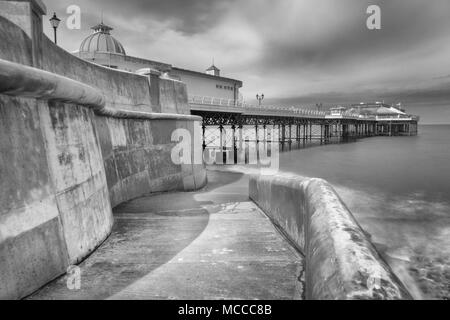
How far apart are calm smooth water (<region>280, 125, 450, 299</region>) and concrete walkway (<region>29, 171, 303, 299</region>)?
4.90 metres

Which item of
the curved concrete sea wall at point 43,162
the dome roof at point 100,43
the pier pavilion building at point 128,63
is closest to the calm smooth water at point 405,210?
the curved concrete sea wall at point 43,162

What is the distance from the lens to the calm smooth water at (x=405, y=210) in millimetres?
8969

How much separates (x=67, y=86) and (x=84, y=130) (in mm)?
1061

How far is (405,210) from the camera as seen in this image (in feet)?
53.3

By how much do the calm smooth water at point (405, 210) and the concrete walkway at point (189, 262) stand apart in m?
4.90

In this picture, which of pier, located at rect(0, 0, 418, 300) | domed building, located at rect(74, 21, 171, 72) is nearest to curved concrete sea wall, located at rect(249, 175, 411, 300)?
pier, located at rect(0, 0, 418, 300)

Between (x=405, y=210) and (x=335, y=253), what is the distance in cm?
1605

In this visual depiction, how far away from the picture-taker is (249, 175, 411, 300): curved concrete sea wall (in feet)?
7.29

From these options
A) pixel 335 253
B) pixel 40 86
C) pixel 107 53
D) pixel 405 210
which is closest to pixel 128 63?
pixel 107 53

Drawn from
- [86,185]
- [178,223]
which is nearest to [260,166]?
[178,223]

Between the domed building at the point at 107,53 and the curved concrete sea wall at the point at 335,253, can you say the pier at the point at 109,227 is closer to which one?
the curved concrete sea wall at the point at 335,253

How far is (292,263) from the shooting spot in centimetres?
474
